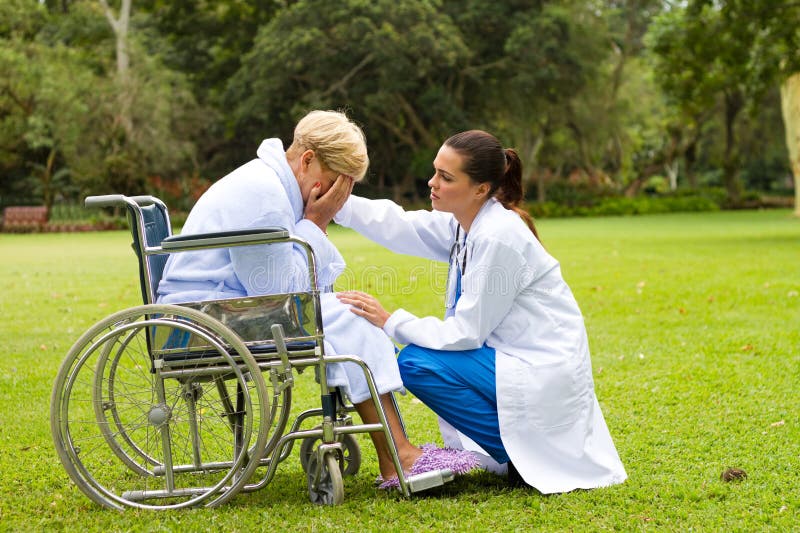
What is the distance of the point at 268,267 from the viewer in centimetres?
314

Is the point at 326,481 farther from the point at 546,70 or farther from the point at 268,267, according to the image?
the point at 546,70

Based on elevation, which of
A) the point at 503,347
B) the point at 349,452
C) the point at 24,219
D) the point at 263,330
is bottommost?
the point at 24,219

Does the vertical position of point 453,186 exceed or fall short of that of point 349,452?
it exceeds it

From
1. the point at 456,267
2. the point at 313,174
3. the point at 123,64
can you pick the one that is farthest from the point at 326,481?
the point at 123,64

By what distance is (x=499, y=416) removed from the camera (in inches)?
129

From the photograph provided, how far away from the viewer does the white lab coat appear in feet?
10.8

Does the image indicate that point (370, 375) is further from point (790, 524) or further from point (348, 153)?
point (790, 524)

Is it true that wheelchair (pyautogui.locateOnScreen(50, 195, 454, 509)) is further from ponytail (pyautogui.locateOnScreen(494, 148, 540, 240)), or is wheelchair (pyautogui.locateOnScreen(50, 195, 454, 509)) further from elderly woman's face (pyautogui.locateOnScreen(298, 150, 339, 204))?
ponytail (pyautogui.locateOnScreen(494, 148, 540, 240))

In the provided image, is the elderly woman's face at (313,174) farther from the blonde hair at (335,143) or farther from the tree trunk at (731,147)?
the tree trunk at (731,147)

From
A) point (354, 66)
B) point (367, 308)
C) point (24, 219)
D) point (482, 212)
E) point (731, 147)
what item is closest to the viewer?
point (367, 308)

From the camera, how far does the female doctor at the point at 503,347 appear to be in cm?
329

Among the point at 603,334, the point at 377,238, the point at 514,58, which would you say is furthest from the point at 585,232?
the point at 377,238

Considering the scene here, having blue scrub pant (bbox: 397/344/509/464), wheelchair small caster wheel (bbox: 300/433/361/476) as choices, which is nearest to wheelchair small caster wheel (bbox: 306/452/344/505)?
wheelchair small caster wheel (bbox: 300/433/361/476)

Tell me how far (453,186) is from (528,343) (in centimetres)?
62
